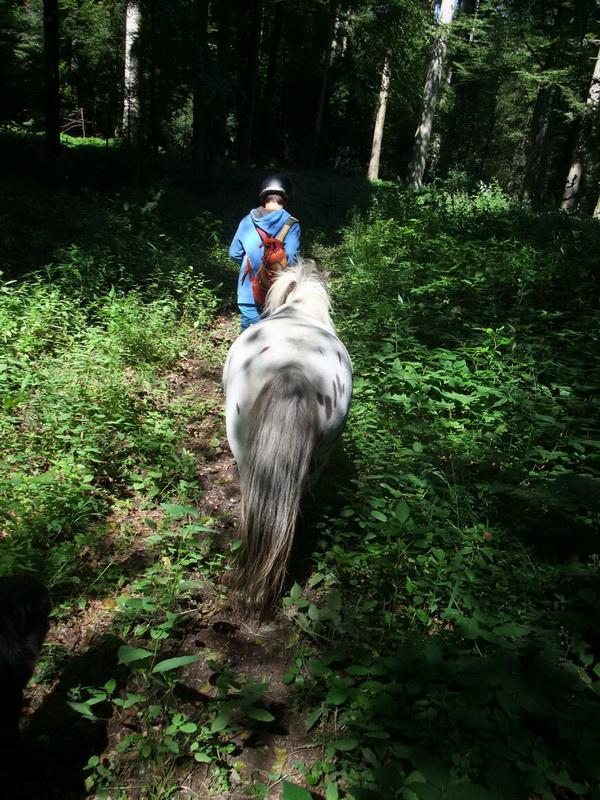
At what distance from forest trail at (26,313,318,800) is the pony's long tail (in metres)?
0.25

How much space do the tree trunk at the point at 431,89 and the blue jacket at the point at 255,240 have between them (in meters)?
14.4

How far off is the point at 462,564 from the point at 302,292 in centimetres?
219

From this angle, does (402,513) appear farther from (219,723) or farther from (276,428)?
(219,723)

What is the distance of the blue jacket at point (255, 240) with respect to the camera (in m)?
4.28

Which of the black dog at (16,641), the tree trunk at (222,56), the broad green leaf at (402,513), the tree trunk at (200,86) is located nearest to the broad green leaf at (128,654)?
the black dog at (16,641)

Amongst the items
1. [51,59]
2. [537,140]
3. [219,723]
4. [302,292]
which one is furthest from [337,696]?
[537,140]

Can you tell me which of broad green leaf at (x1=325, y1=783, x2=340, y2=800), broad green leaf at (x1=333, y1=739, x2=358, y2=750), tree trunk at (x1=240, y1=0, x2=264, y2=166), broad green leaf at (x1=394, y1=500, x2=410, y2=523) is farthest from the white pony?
tree trunk at (x1=240, y1=0, x2=264, y2=166)

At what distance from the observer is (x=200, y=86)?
11.4 meters

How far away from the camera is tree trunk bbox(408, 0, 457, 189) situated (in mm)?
17172

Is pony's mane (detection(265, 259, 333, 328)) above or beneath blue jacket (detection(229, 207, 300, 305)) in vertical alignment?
beneath

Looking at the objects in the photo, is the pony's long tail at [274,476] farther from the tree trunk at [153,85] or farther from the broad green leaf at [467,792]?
the tree trunk at [153,85]

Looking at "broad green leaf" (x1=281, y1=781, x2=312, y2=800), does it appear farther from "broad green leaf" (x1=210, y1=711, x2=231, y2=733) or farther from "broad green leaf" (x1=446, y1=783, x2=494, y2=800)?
"broad green leaf" (x1=210, y1=711, x2=231, y2=733)

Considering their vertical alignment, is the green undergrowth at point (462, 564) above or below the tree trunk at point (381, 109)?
below

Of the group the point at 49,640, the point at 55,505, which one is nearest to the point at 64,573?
the point at 49,640
